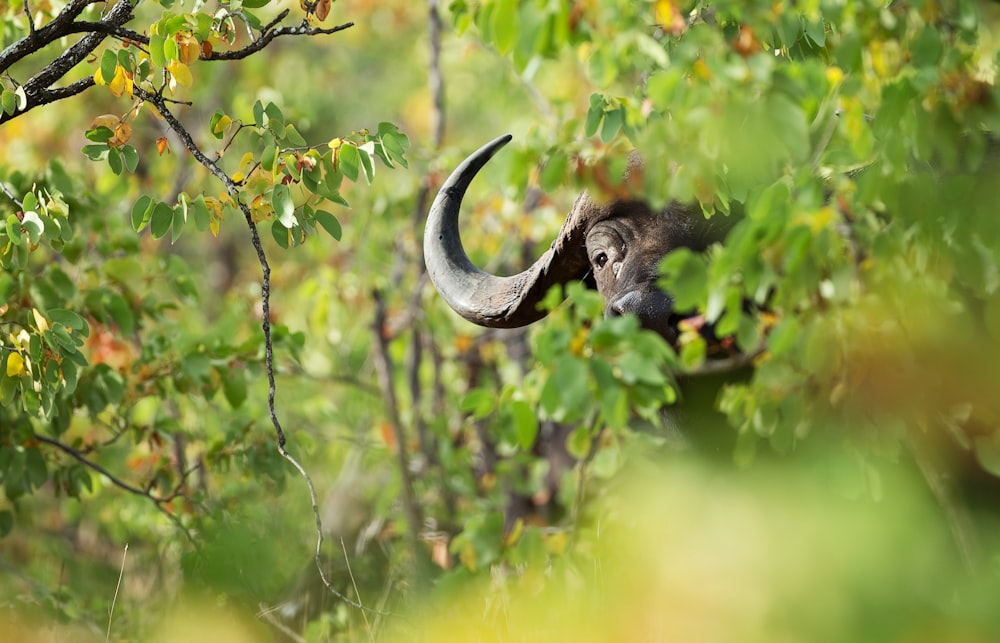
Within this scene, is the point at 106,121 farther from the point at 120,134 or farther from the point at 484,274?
the point at 484,274

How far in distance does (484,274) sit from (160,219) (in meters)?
1.04

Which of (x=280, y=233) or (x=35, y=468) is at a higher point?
(x=280, y=233)

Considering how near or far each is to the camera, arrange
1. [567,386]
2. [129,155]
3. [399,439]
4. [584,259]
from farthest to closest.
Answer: [399,439], [584,259], [129,155], [567,386]

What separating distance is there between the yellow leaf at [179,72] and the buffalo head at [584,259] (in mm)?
868

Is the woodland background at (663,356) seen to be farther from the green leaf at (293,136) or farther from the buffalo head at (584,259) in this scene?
the buffalo head at (584,259)

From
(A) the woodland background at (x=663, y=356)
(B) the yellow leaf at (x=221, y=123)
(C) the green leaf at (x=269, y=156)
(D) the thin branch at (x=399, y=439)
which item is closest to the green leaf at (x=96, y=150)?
(A) the woodland background at (x=663, y=356)

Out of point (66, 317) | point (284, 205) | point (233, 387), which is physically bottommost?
point (233, 387)

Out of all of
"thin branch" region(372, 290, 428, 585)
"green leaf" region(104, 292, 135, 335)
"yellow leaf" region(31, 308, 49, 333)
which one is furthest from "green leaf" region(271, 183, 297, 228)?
"thin branch" region(372, 290, 428, 585)

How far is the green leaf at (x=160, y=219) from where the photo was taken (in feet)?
7.67

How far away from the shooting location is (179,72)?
2.37m

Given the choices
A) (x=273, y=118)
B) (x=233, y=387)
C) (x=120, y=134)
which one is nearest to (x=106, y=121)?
(x=120, y=134)

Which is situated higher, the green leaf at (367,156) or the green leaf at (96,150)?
the green leaf at (96,150)

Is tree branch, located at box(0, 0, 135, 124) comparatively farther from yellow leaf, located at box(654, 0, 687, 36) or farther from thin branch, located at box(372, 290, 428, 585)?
thin branch, located at box(372, 290, 428, 585)

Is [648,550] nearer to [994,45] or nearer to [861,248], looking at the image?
[861,248]
